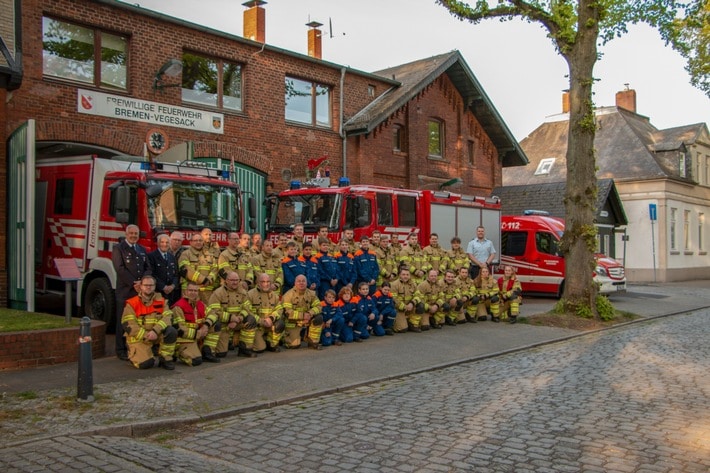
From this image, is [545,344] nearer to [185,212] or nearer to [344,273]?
[344,273]

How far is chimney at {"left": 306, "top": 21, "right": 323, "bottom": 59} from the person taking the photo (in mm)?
23047

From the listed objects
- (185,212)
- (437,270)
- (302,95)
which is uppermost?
(302,95)

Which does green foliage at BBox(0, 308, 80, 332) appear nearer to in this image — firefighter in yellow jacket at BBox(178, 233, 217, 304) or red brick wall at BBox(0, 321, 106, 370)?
red brick wall at BBox(0, 321, 106, 370)

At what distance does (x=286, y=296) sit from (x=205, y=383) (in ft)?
8.54

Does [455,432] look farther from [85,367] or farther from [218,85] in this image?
[218,85]

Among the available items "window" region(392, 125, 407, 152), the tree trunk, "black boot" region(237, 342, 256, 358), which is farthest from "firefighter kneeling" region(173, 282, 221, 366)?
"window" region(392, 125, 407, 152)

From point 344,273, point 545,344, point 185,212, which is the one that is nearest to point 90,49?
point 185,212

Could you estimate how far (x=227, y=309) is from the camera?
9.73 m

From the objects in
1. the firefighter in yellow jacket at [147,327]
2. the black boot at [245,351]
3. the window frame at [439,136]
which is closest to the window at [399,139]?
the window frame at [439,136]

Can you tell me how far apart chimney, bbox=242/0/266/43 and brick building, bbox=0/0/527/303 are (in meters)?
0.04

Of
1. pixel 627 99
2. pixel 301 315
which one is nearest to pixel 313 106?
pixel 301 315

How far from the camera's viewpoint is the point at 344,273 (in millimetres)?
12250

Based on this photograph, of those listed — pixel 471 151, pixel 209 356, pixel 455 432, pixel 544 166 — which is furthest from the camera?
pixel 544 166

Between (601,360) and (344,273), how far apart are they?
4500 mm
